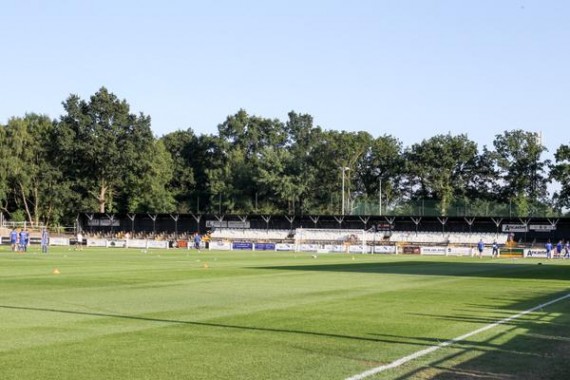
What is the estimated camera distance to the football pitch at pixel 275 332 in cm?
1083

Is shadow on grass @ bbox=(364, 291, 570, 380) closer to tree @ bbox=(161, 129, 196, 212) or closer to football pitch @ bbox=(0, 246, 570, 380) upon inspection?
football pitch @ bbox=(0, 246, 570, 380)

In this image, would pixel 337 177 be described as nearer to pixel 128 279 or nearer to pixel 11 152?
pixel 11 152

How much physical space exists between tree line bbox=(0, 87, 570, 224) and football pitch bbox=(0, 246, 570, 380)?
86344 millimetres

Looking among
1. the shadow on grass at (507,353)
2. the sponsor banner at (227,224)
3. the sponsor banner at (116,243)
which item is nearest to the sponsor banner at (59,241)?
the sponsor banner at (116,243)

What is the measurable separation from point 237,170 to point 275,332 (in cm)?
11650

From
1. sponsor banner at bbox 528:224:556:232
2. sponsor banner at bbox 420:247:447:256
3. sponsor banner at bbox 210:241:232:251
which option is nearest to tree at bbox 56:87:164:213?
sponsor banner at bbox 210:241:232:251

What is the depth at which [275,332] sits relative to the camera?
48.2 feet

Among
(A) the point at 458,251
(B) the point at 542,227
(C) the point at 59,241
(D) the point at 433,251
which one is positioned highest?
(B) the point at 542,227

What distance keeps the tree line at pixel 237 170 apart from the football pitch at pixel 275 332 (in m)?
86.3

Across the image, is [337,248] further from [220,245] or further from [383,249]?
[220,245]

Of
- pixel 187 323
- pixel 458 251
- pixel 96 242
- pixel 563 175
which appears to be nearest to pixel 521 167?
pixel 563 175

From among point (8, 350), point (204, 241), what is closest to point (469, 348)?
point (8, 350)

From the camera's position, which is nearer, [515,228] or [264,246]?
[264,246]

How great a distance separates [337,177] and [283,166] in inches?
380
